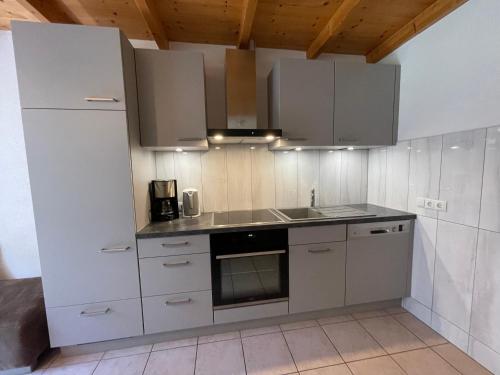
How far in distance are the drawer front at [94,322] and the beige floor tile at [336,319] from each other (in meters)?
1.39

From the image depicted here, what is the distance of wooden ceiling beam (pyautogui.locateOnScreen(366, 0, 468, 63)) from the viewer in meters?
1.46

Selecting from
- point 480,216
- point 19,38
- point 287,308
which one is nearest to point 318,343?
point 287,308

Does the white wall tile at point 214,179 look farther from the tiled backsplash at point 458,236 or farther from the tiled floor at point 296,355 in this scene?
the tiled backsplash at point 458,236

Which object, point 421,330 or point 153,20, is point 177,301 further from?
point 153,20

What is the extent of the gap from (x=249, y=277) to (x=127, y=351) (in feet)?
3.26

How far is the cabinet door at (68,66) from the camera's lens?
1.23m

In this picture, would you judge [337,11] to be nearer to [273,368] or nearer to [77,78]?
[77,78]

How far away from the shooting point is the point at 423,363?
136 centimetres

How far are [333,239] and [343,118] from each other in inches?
40.3

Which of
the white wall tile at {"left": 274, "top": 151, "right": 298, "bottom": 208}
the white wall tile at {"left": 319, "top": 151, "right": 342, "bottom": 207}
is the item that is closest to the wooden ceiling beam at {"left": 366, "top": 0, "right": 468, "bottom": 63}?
the white wall tile at {"left": 319, "top": 151, "right": 342, "bottom": 207}

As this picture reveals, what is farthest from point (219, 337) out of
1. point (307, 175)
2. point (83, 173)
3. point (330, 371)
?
point (307, 175)

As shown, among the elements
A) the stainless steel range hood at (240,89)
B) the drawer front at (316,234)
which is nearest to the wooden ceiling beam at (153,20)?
the stainless steel range hood at (240,89)

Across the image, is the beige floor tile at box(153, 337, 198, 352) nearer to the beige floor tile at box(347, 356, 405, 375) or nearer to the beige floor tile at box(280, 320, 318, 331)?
the beige floor tile at box(280, 320, 318, 331)

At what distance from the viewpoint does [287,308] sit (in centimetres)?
165
